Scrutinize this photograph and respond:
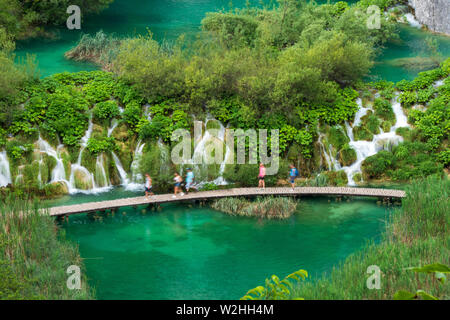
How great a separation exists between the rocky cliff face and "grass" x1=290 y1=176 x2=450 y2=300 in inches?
724

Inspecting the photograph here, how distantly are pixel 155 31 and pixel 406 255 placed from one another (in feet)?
76.5

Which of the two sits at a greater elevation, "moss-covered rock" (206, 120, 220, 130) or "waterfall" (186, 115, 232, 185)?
"moss-covered rock" (206, 120, 220, 130)

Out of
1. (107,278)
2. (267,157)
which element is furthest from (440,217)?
(107,278)

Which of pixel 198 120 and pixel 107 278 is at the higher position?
pixel 198 120

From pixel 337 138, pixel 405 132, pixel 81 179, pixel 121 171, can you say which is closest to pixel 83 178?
pixel 81 179

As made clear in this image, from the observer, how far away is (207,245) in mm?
18156

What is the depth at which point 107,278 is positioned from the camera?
52.4ft

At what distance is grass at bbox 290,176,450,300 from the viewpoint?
12.9m

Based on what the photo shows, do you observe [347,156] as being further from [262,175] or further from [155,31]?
[155,31]

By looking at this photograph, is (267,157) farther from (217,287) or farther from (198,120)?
(217,287)

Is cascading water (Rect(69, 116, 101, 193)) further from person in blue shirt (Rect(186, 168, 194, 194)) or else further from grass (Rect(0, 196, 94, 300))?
grass (Rect(0, 196, 94, 300))

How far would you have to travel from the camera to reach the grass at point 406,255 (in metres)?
12.9

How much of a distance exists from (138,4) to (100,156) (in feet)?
67.4

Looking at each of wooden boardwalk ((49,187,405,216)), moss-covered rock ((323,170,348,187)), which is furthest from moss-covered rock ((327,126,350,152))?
wooden boardwalk ((49,187,405,216))
